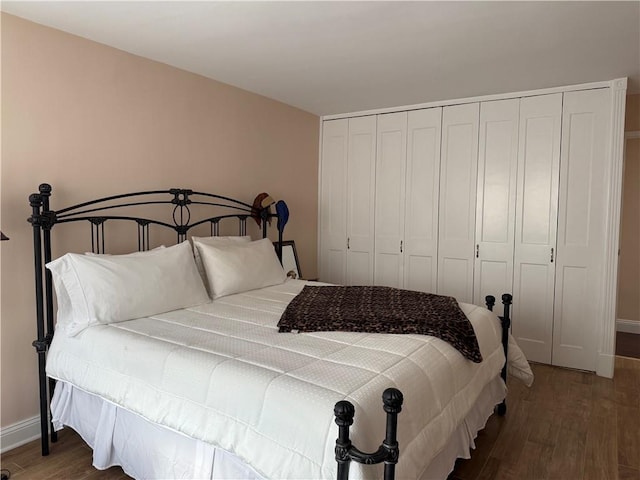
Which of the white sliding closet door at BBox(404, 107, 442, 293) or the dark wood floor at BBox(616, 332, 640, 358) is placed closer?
the dark wood floor at BBox(616, 332, 640, 358)

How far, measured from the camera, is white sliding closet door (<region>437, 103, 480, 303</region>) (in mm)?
3992

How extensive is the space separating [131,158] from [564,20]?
273 cm

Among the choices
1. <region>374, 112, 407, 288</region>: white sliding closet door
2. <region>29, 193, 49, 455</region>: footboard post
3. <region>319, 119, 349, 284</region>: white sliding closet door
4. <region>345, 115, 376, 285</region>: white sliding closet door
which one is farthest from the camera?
<region>319, 119, 349, 284</region>: white sliding closet door

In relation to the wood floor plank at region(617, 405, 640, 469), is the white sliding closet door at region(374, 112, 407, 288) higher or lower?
higher

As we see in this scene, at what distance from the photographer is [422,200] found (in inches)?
168

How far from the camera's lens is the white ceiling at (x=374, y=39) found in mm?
2270

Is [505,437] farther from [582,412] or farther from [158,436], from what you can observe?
[158,436]

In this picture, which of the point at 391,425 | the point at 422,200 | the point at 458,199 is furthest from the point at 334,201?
the point at 391,425

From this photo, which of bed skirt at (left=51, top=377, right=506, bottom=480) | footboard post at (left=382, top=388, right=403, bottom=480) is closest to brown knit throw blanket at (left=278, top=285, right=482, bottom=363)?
bed skirt at (left=51, top=377, right=506, bottom=480)

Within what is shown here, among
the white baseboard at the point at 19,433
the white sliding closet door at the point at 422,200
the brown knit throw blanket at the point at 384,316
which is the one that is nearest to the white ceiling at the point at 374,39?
the white sliding closet door at the point at 422,200

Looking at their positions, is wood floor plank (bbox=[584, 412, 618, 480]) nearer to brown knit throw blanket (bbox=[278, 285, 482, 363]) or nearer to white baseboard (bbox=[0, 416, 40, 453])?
brown knit throw blanket (bbox=[278, 285, 482, 363])

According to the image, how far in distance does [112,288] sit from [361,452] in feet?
5.32

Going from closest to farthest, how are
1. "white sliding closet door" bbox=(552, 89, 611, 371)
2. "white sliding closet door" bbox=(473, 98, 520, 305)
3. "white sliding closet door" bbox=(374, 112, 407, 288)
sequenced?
"white sliding closet door" bbox=(552, 89, 611, 371), "white sliding closet door" bbox=(473, 98, 520, 305), "white sliding closet door" bbox=(374, 112, 407, 288)

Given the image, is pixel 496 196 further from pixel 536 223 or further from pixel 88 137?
pixel 88 137
